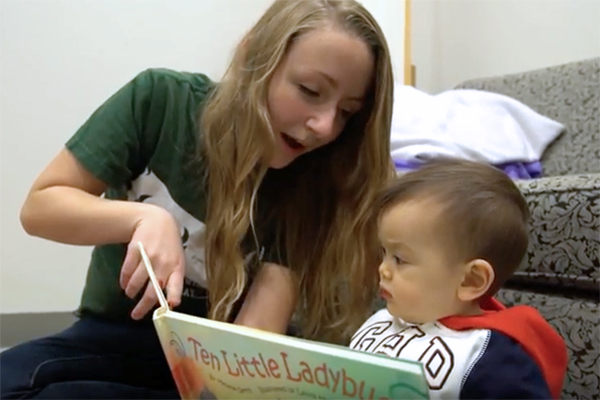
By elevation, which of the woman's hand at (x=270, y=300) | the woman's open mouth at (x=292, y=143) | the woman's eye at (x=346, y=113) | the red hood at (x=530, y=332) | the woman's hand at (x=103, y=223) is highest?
the woman's eye at (x=346, y=113)

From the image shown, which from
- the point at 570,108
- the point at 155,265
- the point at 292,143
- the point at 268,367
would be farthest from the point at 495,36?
the point at 268,367

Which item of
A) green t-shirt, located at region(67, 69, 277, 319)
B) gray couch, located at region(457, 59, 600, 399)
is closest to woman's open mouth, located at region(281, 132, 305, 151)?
green t-shirt, located at region(67, 69, 277, 319)

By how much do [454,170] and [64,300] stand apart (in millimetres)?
1324

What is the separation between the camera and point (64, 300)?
1.71 m

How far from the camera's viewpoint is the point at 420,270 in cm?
64

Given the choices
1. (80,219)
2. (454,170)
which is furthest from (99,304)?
(454,170)

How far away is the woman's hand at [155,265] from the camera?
64 cm

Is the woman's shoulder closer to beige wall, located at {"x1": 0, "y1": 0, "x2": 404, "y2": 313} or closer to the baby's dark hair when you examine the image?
the baby's dark hair

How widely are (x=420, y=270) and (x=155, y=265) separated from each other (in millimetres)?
258

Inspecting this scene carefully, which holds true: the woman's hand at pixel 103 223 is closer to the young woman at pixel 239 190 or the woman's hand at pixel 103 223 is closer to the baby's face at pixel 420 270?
the young woman at pixel 239 190

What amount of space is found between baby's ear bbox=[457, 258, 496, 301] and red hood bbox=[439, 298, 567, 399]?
0.02m

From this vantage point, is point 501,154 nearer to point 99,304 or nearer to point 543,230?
point 543,230

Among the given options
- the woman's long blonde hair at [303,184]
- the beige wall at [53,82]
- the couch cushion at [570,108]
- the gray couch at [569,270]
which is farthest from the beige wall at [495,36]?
the woman's long blonde hair at [303,184]

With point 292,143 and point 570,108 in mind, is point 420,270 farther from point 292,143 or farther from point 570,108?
point 570,108
